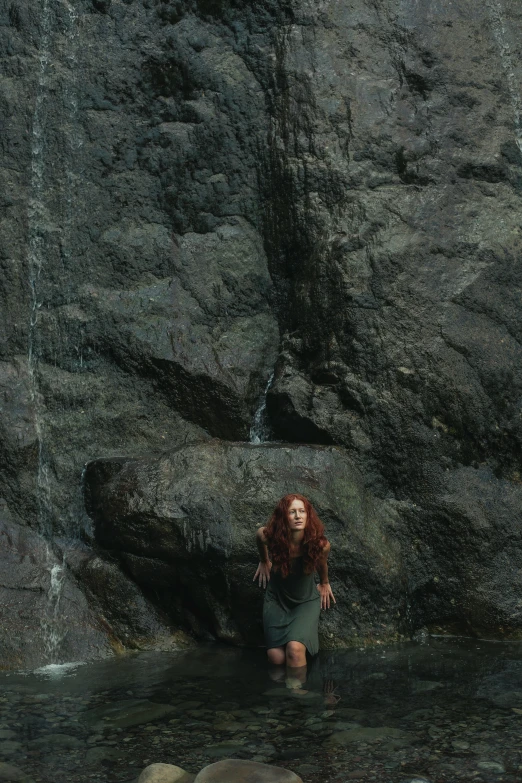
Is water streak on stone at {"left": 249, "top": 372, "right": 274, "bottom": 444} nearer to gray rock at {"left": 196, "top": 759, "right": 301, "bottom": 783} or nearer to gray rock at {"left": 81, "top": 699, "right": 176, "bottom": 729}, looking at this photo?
gray rock at {"left": 81, "top": 699, "right": 176, "bottom": 729}

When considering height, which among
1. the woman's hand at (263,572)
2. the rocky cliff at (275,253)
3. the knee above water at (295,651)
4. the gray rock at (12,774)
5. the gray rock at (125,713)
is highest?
the rocky cliff at (275,253)

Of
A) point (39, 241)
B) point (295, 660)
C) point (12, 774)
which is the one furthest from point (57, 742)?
point (39, 241)

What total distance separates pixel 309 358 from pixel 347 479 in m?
1.32

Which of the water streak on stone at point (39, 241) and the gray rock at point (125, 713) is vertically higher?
the water streak on stone at point (39, 241)

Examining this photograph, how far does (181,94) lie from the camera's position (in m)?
8.97

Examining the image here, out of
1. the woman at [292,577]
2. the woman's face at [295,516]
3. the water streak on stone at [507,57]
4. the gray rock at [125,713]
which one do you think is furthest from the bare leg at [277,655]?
the water streak on stone at [507,57]

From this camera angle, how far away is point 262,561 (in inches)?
260

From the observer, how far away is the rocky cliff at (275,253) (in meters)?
7.59

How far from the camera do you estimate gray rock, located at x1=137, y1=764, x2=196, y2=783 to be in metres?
4.21

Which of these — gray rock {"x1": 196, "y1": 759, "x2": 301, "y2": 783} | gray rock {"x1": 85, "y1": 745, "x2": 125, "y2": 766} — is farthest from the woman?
gray rock {"x1": 196, "y1": 759, "x2": 301, "y2": 783}

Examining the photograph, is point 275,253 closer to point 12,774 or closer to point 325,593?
point 325,593

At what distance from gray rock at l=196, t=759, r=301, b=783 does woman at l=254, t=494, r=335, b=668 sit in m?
1.98

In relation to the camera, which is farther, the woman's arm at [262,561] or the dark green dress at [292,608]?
the woman's arm at [262,561]

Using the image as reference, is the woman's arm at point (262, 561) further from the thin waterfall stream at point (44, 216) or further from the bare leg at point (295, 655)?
the thin waterfall stream at point (44, 216)
